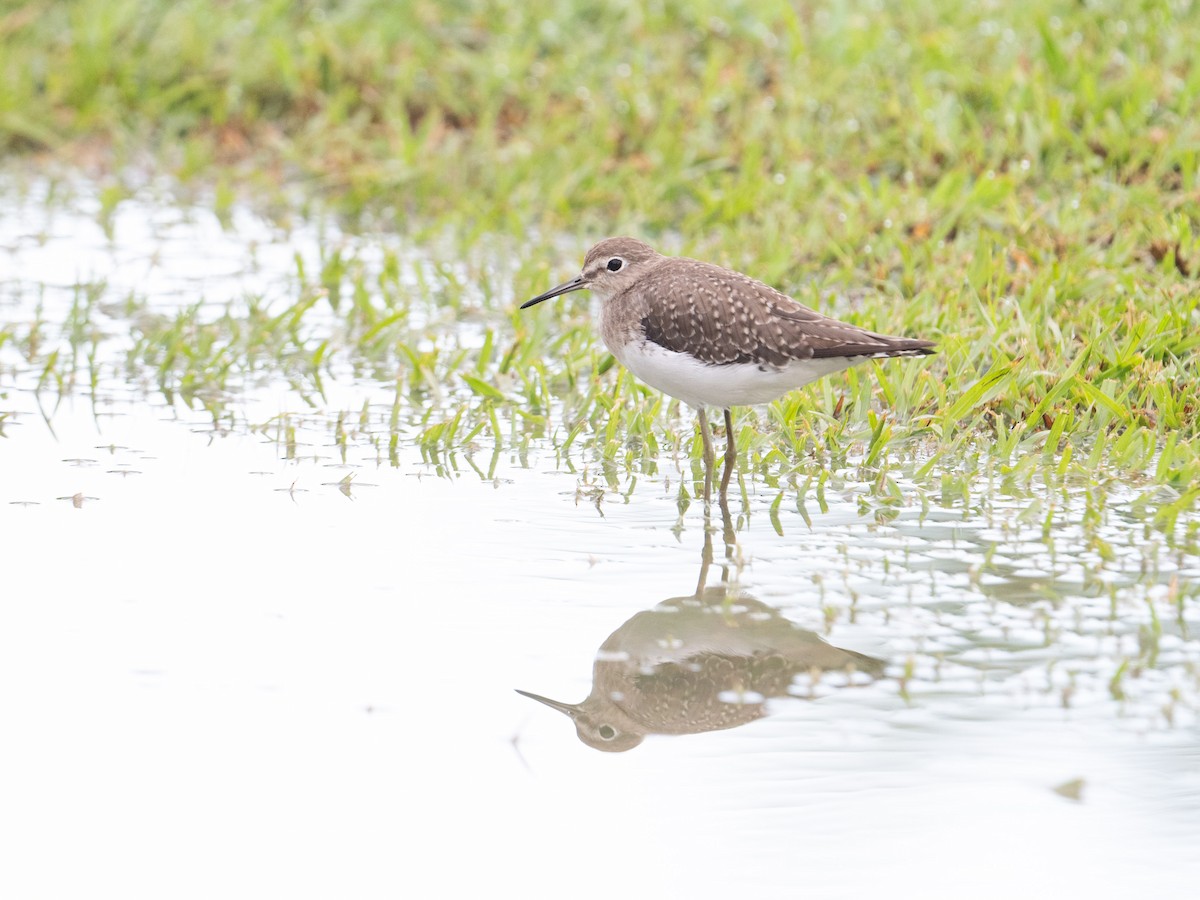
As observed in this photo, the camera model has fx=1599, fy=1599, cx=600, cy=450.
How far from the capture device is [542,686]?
4.61 metres

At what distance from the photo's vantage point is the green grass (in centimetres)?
695

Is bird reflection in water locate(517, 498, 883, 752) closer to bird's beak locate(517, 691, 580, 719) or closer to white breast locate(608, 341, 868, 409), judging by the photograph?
bird's beak locate(517, 691, 580, 719)

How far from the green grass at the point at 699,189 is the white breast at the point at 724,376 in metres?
0.38

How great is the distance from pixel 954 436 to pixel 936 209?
285cm

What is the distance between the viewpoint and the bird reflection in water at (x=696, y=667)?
14.6 feet

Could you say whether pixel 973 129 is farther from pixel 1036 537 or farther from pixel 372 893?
pixel 372 893

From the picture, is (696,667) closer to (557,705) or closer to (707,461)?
(557,705)

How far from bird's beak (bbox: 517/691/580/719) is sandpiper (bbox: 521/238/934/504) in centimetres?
184

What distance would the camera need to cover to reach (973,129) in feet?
33.2

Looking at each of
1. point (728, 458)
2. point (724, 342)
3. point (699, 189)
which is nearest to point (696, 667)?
point (728, 458)

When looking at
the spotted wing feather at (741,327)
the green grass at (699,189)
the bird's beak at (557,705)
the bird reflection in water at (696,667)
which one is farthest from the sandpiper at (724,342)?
the bird's beak at (557,705)

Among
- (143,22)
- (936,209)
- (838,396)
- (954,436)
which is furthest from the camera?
(143,22)

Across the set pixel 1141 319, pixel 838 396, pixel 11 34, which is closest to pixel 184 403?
pixel 838 396

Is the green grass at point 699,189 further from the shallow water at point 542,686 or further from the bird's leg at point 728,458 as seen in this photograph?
the shallow water at point 542,686
